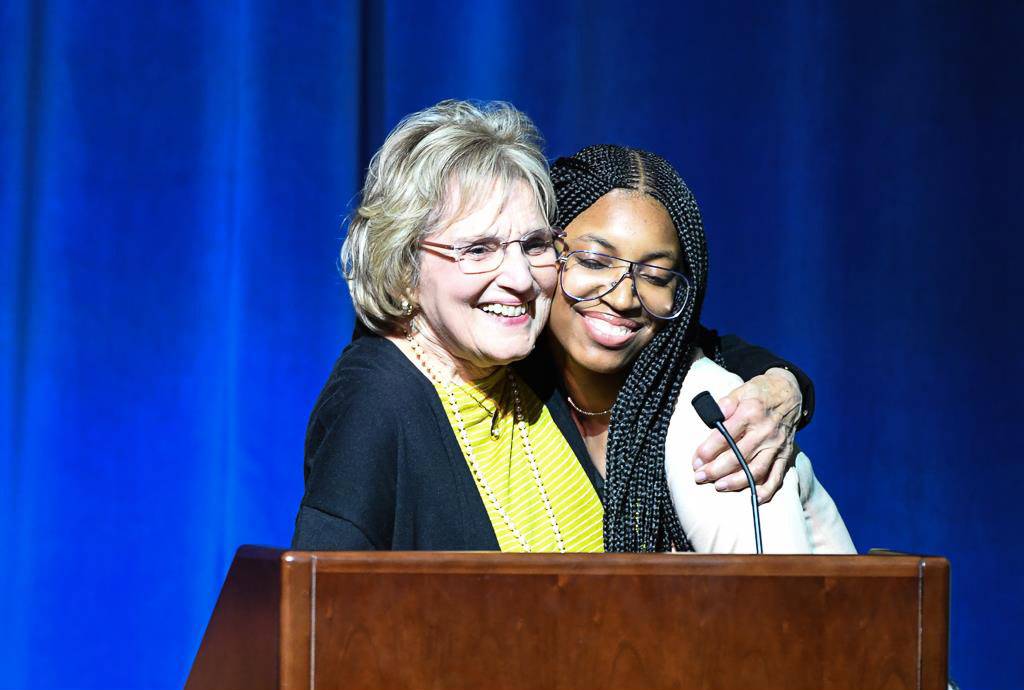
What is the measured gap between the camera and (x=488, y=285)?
1614 mm

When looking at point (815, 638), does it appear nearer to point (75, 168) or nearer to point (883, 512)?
point (75, 168)

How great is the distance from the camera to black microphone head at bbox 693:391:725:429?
1.44 meters

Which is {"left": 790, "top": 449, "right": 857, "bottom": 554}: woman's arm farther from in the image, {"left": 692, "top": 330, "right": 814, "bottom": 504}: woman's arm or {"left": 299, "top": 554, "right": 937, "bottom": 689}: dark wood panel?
{"left": 299, "top": 554, "right": 937, "bottom": 689}: dark wood panel

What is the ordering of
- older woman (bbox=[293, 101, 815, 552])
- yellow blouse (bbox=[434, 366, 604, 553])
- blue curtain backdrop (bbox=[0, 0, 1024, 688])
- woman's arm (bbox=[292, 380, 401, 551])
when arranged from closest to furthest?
woman's arm (bbox=[292, 380, 401, 551]) → older woman (bbox=[293, 101, 815, 552]) → yellow blouse (bbox=[434, 366, 604, 553]) → blue curtain backdrop (bbox=[0, 0, 1024, 688])

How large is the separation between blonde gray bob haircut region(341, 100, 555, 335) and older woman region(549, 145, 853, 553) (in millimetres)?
96

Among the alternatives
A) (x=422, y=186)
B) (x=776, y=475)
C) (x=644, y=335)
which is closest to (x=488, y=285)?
(x=422, y=186)

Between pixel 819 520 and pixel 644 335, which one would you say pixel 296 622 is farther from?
pixel 819 520

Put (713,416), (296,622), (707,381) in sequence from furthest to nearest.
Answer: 1. (707,381)
2. (713,416)
3. (296,622)

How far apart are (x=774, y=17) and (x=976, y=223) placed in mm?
763

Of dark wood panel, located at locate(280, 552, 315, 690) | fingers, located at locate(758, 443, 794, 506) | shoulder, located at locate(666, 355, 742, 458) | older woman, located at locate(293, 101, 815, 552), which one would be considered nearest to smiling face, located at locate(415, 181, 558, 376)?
older woman, located at locate(293, 101, 815, 552)

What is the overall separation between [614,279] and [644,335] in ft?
0.34

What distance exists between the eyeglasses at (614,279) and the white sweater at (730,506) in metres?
0.13

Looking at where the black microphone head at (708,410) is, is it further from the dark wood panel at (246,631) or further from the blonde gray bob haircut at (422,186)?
the dark wood panel at (246,631)

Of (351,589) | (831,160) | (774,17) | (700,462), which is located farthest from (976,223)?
(351,589)
